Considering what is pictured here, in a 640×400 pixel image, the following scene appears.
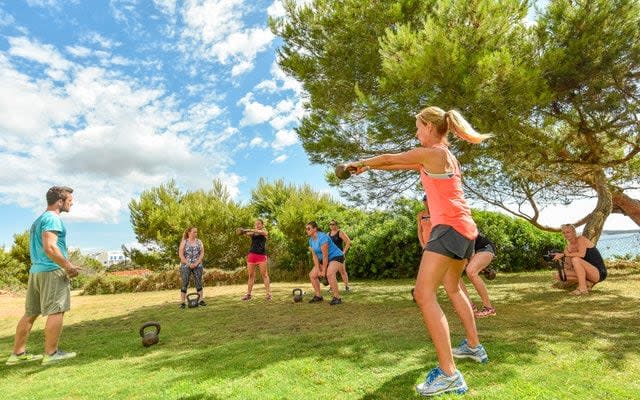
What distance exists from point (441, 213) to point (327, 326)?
3.22 m

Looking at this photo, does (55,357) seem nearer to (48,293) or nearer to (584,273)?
(48,293)

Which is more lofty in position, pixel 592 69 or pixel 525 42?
pixel 525 42

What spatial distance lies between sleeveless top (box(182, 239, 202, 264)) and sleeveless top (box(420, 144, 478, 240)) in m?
7.04

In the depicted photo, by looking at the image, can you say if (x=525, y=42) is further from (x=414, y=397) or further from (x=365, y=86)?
(x=414, y=397)

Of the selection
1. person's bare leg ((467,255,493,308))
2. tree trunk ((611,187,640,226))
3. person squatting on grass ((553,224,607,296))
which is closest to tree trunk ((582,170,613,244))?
tree trunk ((611,187,640,226))

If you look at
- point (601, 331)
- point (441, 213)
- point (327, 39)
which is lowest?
point (601, 331)

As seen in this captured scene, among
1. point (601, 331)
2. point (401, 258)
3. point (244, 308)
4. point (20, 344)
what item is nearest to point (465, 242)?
point (601, 331)

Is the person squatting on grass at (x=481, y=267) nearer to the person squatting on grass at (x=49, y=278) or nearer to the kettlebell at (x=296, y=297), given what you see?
the kettlebell at (x=296, y=297)

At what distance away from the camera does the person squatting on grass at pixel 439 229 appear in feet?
9.20

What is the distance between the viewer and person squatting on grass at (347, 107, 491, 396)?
110 inches

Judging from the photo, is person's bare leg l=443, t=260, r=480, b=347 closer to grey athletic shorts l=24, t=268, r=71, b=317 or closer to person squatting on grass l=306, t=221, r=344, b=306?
grey athletic shorts l=24, t=268, r=71, b=317

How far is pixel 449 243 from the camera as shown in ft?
9.32

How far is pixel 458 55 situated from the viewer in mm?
6281

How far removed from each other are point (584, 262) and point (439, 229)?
639 cm
